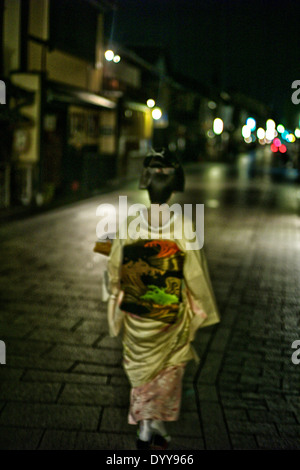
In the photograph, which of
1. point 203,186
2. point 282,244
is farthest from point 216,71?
point 282,244

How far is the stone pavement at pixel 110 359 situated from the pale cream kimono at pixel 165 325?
1.72ft

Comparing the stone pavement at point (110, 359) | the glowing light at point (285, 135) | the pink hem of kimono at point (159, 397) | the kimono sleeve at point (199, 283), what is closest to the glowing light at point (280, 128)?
the glowing light at point (285, 135)

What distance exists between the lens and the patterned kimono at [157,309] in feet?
12.0

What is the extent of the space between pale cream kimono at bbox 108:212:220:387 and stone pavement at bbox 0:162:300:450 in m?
0.53

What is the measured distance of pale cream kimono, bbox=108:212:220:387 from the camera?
3725mm

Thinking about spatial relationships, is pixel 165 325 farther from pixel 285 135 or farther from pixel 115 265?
pixel 285 135

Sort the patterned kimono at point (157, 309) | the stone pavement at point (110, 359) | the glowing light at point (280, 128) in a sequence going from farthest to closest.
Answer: the glowing light at point (280, 128), the stone pavement at point (110, 359), the patterned kimono at point (157, 309)

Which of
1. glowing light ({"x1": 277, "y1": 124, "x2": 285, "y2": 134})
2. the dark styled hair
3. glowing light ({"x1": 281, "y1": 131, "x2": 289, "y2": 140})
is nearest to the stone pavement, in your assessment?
the dark styled hair

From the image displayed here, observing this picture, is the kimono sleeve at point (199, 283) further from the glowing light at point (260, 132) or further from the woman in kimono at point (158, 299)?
the glowing light at point (260, 132)

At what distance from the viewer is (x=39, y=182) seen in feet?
52.1

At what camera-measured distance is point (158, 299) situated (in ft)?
12.0

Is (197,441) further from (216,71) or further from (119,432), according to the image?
(216,71)

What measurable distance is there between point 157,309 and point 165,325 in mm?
134
